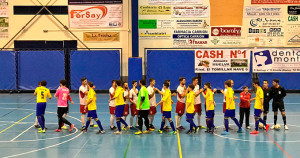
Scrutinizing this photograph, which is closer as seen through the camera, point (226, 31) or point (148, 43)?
point (226, 31)

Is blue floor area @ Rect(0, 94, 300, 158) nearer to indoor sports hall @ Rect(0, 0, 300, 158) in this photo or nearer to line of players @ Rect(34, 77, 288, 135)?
line of players @ Rect(34, 77, 288, 135)

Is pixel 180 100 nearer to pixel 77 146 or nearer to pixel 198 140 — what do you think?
pixel 198 140

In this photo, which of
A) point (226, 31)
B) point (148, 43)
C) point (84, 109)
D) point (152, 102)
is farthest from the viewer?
point (148, 43)

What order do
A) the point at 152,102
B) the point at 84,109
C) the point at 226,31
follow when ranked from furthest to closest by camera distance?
1. the point at 226,31
2. the point at 84,109
3. the point at 152,102

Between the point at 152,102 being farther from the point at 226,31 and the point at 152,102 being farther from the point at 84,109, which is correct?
the point at 226,31

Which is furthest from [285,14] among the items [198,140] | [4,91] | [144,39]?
[4,91]

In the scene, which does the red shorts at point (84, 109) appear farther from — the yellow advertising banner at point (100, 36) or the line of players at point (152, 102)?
the yellow advertising banner at point (100, 36)

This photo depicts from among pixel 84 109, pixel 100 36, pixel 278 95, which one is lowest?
pixel 84 109

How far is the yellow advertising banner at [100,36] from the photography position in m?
24.4

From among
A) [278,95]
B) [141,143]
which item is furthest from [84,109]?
[278,95]

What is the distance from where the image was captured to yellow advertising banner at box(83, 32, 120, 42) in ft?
80.2

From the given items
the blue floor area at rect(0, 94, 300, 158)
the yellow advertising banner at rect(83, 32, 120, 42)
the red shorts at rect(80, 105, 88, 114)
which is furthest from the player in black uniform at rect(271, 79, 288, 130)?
the yellow advertising banner at rect(83, 32, 120, 42)

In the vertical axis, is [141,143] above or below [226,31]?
below

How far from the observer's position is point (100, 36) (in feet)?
80.3
